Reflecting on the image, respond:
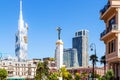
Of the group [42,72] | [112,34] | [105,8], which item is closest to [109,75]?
[112,34]

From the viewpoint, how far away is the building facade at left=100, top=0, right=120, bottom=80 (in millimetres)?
49250

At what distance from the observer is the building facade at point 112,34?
162 feet

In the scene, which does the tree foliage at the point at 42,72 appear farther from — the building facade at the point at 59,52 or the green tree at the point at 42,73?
the building facade at the point at 59,52

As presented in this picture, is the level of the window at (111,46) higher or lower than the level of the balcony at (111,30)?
lower

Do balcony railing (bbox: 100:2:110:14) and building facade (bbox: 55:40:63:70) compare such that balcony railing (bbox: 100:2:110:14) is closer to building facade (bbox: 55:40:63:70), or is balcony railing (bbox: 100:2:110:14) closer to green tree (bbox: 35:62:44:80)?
building facade (bbox: 55:40:63:70)

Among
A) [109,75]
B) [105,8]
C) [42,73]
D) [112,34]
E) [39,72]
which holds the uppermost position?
[105,8]

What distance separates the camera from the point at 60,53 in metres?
124

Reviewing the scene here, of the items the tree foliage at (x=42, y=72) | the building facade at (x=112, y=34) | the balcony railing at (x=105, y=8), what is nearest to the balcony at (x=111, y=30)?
the building facade at (x=112, y=34)

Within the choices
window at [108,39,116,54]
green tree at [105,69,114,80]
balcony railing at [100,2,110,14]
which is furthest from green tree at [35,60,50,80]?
green tree at [105,69,114,80]

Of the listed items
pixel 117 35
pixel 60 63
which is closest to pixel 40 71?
pixel 60 63

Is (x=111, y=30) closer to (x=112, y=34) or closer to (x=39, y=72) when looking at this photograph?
(x=112, y=34)

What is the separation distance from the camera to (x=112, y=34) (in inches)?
1994

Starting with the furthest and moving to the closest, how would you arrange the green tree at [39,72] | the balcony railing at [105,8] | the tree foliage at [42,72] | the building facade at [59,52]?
1. the tree foliage at [42,72]
2. the green tree at [39,72]
3. the building facade at [59,52]
4. the balcony railing at [105,8]

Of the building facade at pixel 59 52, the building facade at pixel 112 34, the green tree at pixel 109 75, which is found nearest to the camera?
the building facade at pixel 112 34
